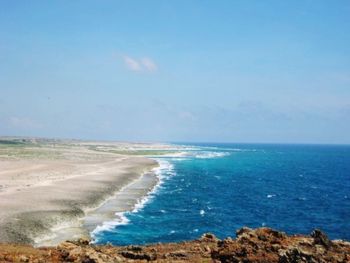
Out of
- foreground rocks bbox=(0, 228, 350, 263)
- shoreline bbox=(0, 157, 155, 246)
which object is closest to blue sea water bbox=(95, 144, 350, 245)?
shoreline bbox=(0, 157, 155, 246)

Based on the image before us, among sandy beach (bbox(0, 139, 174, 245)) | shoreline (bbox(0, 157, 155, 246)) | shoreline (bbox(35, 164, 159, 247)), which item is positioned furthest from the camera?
sandy beach (bbox(0, 139, 174, 245))

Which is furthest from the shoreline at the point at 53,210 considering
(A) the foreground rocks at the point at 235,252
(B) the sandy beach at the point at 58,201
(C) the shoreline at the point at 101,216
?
(A) the foreground rocks at the point at 235,252

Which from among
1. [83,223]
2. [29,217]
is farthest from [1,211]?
[83,223]

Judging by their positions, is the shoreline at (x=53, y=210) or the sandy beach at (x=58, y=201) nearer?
the shoreline at (x=53, y=210)

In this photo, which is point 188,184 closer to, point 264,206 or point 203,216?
point 264,206

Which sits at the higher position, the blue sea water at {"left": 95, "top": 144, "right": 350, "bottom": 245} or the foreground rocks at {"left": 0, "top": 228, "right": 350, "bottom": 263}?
the foreground rocks at {"left": 0, "top": 228, "right": 350, "bottom": 263}

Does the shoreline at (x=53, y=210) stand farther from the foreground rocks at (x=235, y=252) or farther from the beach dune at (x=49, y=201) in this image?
the foreground rocks at (x=235, y=252)

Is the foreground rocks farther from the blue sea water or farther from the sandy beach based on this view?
the blue sea water

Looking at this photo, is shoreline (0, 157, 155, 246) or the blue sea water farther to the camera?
the blue sea water

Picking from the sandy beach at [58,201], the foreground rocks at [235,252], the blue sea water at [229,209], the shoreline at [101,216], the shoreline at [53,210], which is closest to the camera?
the foreground rocks at [235,252]

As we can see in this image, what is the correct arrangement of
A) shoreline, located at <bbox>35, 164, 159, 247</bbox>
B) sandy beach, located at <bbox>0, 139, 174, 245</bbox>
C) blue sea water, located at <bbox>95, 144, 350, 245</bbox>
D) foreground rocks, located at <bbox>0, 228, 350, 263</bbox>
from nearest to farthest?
foreground rocks, located at <bbox>0, 228, 350, 263</bbox> < shoreline, located at <bbox>35, 164, 159, 247</bbox> < sandy beach, located at <bbox>0, 139, 174, 245</bbox> < blue sea water, located at <bbox>95, 144, 350, 245</bbox>
